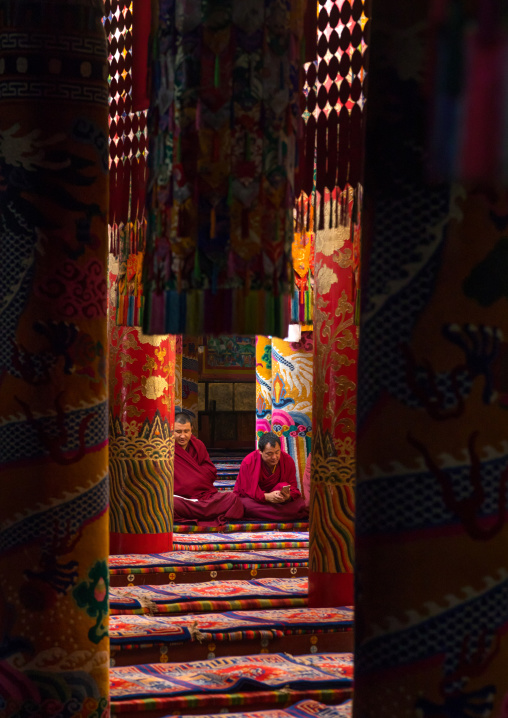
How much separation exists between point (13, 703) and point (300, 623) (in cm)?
237

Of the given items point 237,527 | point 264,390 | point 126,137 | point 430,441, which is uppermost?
point 126,137

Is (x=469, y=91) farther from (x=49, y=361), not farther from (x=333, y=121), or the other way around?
(x=49, y=361)

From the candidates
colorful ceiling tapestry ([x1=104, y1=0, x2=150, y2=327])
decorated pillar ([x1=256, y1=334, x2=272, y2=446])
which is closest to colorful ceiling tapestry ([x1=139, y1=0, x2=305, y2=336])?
colorful ceiling tapestry ([x1=104, y1=0, x2=150, y2=327])

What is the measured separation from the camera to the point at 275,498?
9078 millimetres

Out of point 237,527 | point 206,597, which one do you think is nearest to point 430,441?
point 206,597

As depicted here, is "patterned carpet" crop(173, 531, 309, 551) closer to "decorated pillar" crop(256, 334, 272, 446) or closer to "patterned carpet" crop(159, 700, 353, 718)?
"decorated pillar" crop(256, 334, 272, 446)

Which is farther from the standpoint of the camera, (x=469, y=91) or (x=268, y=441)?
(x=268, y=441)

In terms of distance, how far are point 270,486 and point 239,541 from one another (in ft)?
4.79

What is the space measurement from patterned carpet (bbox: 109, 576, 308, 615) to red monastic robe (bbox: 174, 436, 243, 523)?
2320mm

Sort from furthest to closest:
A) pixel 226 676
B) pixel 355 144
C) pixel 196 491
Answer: pixel 196 491 → pixel 226 676 → pixel 355 144

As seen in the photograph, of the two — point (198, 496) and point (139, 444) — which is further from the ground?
point (139, 444)

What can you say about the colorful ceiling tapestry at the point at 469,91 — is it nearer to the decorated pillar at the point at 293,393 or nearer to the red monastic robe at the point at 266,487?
the red monastic robe at the point at 266,487

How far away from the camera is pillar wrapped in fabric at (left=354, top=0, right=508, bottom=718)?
2.02 meters

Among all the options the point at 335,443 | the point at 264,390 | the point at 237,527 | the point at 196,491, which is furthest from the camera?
the point at 264,390
